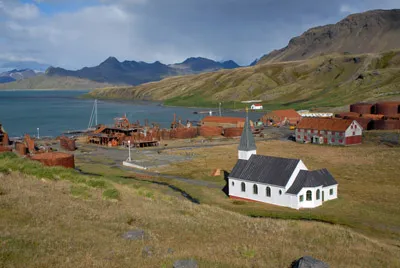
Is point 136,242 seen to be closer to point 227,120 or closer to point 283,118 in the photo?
point 227,120

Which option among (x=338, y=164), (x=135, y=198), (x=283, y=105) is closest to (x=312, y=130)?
(x=338, y=164)

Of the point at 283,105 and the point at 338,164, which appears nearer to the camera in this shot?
the point at 338,164

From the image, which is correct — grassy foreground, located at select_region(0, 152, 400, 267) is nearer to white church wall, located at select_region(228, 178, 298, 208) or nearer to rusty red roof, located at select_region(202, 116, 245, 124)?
white church wall, located at select_region(228, 178, 298, 208)

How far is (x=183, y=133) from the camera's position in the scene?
102625 mm

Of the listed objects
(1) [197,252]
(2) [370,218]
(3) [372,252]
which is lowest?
(2) [370,218]

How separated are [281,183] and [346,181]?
13.8 metres

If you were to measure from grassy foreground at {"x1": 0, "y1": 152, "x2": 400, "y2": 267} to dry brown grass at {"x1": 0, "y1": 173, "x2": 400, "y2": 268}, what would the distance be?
31 mm

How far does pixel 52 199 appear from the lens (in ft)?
70.3

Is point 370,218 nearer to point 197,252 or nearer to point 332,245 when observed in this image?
point 332,245

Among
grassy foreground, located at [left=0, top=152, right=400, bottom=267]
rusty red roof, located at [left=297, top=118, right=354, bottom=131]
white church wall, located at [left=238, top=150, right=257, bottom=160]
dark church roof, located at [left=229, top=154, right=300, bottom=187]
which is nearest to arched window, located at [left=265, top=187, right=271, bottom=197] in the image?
dark church roof, located at [left=229, top=154, right=300, bottom=187]

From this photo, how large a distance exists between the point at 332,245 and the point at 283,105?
182 m

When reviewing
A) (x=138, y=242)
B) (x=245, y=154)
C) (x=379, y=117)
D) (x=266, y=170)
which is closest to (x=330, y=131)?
(x=379, y=117)

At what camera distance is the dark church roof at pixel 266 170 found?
3969 centimetres

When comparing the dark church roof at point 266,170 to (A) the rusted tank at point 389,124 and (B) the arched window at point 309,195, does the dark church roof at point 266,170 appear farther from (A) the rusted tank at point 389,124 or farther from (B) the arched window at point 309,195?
(A) the rusted tank at point 389,124
